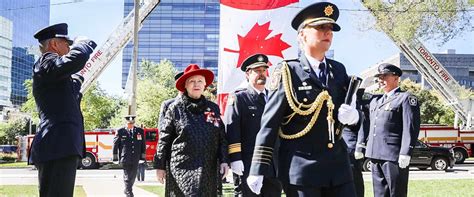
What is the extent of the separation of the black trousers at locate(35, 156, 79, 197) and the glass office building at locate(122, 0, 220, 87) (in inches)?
5659

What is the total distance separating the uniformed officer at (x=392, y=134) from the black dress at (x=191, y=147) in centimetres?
228

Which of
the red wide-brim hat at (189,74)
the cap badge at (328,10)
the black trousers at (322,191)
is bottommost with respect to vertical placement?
the black trousers at (322,191)

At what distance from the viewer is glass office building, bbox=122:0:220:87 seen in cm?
15000

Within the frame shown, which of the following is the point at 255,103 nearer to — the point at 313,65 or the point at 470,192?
the point at 313,65

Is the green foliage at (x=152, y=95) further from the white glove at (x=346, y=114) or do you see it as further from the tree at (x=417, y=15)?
the white glove at (x=346, y=114)

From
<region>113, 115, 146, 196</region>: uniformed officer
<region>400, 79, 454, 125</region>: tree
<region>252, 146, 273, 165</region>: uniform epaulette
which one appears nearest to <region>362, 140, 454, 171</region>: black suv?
<region>113, 115, 146, 196</region>: uniformed officer

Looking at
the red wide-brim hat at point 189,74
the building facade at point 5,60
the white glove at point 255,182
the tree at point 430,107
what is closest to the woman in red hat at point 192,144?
the red wide-brim hat at point 189,74

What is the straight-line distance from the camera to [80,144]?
15.1 ft

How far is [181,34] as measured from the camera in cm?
15362

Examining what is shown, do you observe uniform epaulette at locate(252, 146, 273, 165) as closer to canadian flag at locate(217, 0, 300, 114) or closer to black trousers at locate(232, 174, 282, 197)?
black trousers at locate(232, 174, 282, 197)

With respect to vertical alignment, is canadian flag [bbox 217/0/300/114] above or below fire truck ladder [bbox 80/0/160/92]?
below

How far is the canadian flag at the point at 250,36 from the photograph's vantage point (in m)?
7.29

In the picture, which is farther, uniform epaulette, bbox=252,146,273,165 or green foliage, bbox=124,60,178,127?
green foliage, bbox=124,60,178,127

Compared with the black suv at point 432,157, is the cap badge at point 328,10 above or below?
above
